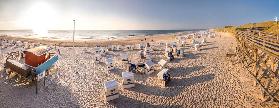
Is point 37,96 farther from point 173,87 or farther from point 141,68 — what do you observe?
point 173,87

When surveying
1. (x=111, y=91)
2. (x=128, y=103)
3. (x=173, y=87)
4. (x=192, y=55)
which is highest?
(x=192, y=55)

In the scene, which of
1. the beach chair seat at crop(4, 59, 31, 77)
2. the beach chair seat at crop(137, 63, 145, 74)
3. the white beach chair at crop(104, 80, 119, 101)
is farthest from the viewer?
the beach chair seat at crop(137, 63, 145, 74)

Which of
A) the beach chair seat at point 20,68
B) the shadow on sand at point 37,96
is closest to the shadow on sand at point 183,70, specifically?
the shadow on sand at point 37,96

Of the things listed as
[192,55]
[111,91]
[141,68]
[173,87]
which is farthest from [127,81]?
[192,55]

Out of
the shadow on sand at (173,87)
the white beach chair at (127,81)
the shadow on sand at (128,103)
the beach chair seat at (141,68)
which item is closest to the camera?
the shadow on sand at (128,103)

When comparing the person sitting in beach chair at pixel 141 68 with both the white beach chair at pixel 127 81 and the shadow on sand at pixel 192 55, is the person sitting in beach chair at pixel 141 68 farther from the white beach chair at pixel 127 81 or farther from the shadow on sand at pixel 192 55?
the shadow on sand at pixel 192 55

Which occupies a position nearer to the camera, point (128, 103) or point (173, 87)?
point (128, 103)

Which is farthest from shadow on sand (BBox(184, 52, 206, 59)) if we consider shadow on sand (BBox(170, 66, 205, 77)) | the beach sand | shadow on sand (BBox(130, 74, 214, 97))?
shadow on sand (BBox(130, 74, 214, 97))

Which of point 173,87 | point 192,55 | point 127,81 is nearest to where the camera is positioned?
point 173,87

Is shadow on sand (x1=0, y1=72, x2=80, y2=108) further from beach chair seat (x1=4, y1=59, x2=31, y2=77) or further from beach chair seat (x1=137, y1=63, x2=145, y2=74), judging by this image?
beach chair seat (x1=137, y1=63, x2=145, y2=74)

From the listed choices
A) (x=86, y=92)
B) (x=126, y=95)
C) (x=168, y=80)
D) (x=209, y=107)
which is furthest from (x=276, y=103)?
(x=86, y=92)

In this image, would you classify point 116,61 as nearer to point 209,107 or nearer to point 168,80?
point 168,80

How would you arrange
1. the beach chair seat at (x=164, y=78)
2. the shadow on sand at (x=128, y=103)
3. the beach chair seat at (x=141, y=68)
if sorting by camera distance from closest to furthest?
the shadow on sand at (x=128, y=103)
the beach chair seat at (x=164, y=78)
the beach chair seat at (x=141, y=68)
